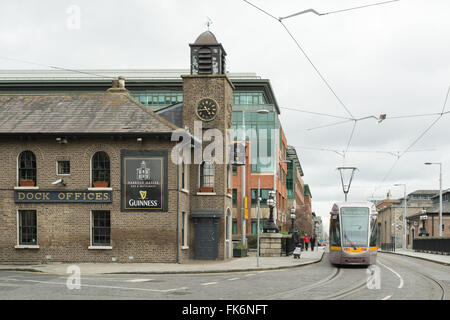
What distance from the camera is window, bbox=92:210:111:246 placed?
1088 inches

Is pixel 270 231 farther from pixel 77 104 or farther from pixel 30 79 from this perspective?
pixel 30 79

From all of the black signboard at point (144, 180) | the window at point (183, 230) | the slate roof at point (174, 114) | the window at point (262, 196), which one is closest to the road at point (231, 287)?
the black signboard at point (144, 180)

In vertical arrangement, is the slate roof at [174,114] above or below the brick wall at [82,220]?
above

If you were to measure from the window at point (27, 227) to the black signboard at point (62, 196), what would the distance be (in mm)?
707

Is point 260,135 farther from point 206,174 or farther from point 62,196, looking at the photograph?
point 62,196

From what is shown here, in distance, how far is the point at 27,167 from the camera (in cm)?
2814

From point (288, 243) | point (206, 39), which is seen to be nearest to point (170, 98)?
point (288, 243)

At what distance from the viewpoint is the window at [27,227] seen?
27859mm

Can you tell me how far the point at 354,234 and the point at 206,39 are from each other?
45.1 ft

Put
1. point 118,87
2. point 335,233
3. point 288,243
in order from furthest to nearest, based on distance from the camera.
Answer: point 288,243 < point 118,87 < point 335,233

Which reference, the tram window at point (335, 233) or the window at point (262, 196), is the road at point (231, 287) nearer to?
the tram window at point (335, 233)

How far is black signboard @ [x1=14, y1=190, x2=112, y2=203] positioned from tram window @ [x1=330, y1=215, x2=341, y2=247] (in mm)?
10443

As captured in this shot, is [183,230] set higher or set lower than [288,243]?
higher

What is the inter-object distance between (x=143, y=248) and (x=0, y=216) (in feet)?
23.2
